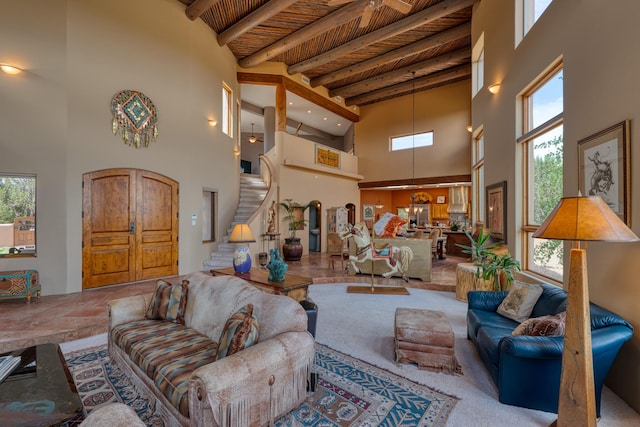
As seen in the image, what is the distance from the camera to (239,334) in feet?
6.20

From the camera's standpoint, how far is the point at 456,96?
10312mm

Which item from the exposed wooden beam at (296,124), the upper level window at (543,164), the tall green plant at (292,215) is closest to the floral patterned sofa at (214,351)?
the upper level window at (543,164)

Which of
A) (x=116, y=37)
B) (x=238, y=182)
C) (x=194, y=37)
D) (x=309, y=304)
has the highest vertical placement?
(x=194, y=37)

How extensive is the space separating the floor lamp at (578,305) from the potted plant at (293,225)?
690 centimetres

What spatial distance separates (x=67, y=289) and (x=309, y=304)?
454 centimetres

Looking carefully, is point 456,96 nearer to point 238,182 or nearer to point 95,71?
point 238,182

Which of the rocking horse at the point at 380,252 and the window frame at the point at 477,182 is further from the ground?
the window frame at the point at 477,182

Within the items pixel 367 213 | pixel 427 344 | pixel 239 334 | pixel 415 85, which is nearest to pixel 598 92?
pixel 427 344

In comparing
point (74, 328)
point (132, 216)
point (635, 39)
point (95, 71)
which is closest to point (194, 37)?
point (95, 71)

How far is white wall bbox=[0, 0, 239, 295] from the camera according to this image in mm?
4590

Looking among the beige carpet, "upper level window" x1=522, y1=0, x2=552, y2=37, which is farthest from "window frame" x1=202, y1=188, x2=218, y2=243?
"upper level window" x1=522, y1=0, x2=552, y2=37

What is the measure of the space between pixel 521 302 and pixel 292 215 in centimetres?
689

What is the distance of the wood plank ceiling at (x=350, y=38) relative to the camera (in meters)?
6.39

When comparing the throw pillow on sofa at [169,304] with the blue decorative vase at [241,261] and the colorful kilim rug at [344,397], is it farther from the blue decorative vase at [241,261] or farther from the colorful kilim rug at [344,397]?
the blue decorative vase at [241,261]
